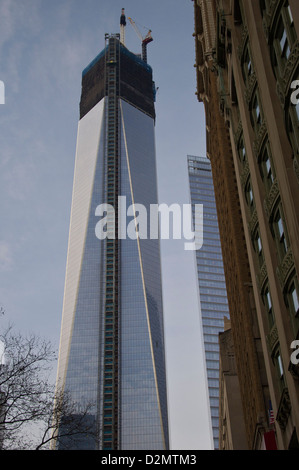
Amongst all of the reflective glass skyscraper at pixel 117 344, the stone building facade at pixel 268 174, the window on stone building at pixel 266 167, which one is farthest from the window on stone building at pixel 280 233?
the reflective glass skyscraper at pixel 117 344

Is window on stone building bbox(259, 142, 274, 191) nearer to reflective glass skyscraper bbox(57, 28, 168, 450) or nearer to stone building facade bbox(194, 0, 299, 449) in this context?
stone building facade bbox(194, 0, 299, 449)

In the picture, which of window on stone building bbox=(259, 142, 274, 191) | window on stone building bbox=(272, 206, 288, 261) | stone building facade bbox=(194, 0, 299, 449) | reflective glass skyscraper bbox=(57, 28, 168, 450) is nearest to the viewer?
stone building facade bbox=(194, 0, 299, 449)

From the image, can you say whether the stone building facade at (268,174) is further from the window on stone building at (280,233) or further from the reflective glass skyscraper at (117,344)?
the reflective glass skyscraper at (117,344)

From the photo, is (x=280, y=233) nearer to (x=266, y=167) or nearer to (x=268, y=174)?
(x=268, y=174)

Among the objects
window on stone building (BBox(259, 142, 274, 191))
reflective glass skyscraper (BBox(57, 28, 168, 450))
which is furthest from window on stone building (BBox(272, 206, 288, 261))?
reflective glass skyscraper (BBox(57, 28, 168, 450))

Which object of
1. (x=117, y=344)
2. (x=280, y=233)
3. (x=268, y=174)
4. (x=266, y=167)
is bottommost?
(x=280, y=233)

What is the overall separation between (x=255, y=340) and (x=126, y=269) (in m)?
149

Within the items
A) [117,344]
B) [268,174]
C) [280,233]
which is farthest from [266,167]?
[117,344]

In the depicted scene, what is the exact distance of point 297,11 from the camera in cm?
2473

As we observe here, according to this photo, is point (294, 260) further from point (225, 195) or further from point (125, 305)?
point (125, 305)

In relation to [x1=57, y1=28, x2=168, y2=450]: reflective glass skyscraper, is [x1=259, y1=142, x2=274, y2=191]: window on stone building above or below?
below

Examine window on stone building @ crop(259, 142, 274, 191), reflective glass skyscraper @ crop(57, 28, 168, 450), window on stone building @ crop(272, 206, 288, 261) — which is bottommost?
window on stone building @ crop(272, 206, 288, 261)

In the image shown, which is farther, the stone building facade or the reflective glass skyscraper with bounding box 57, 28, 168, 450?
the reflective glass skyscraper with bounding box 57, 28, 168, 450

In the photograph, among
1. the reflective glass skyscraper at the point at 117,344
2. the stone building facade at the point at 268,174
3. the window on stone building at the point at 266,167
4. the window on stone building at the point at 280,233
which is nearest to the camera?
the stone building facade at the point at 268,174
